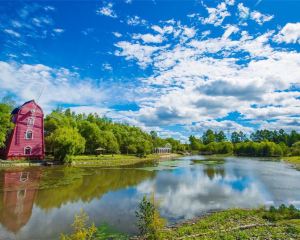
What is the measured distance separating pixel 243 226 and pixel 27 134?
52.1 m

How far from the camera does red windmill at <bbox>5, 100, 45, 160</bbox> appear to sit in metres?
55.6

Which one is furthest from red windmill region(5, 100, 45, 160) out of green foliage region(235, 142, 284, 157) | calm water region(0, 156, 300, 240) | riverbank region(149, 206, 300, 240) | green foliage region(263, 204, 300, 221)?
green foliage region(235, 142, 284, 157)

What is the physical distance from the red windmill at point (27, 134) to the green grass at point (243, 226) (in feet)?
151

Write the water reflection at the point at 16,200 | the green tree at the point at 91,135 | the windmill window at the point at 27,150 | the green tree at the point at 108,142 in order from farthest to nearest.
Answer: the green tree at the point at 108,142
the green tree at the point at 91,135
the windmill window at the point at 27,150
the water reflection at the point at 16,200

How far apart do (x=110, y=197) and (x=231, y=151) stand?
149564 millimetres

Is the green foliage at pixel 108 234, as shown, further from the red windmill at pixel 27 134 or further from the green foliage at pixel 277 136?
the green foliage at pixel 277 136

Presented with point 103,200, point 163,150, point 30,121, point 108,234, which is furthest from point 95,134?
point 163,150

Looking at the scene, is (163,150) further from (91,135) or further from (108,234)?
(108,234)

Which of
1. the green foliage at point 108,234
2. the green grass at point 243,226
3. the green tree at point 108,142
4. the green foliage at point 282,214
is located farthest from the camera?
the green tree at point 108,142

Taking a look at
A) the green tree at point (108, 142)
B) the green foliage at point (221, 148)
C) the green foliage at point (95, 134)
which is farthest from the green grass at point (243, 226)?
the green foliage at point (221, 148)

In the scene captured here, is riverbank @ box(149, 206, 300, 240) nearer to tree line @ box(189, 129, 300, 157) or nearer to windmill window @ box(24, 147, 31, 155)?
windmill window @ box(24, 147, 31, 155)

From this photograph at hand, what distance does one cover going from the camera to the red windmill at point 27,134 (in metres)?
55.6

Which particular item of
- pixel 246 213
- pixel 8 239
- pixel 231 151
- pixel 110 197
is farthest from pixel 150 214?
pixel 231 151

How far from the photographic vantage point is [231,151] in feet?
551
